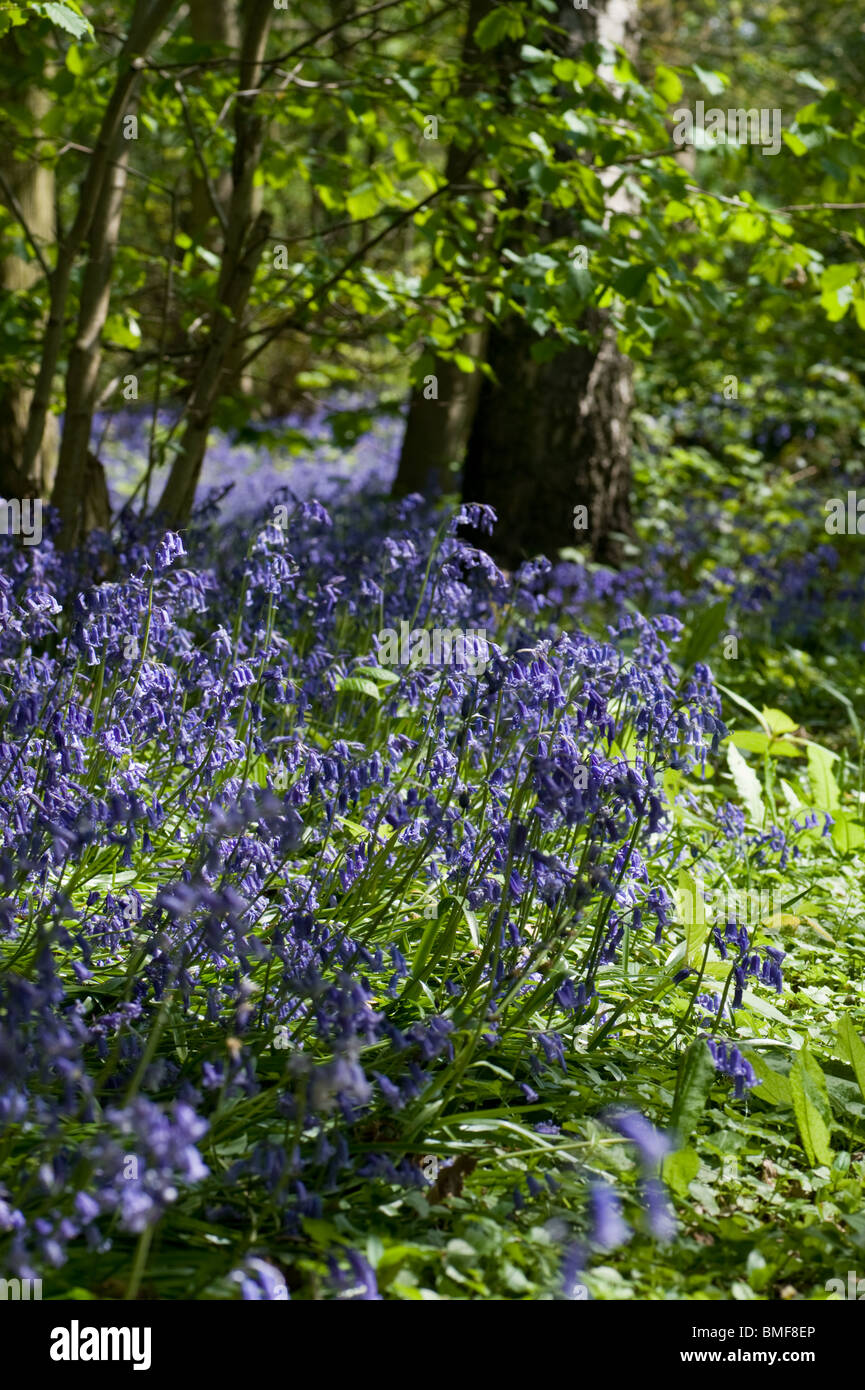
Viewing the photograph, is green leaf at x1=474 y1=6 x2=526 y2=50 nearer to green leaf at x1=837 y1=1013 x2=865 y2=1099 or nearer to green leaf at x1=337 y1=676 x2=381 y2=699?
green leaf at x1=337 y1=676 x2=381 y2=699

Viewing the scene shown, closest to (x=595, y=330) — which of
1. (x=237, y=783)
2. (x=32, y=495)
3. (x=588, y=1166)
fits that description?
(x=32, y=495)

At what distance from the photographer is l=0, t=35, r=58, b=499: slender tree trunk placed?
5.70 metres

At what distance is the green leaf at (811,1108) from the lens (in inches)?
93.5

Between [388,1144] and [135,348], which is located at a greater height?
[135,348]

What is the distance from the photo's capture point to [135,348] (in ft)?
18.2

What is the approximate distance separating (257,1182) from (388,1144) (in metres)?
0.22

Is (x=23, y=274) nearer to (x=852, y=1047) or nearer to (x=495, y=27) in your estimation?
(x=495, y=27)

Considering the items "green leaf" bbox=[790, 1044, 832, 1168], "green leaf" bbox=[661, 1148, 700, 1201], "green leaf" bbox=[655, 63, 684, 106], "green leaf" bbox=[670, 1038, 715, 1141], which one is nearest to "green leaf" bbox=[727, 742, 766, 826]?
"green leaf" bbox=[790, 1044, 832, 1168]

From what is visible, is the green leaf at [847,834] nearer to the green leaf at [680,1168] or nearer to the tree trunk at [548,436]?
the green leaf at [680,1168]

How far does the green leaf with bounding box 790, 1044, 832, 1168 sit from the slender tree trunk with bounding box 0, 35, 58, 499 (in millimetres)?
4067

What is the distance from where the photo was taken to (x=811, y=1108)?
2.39 metres

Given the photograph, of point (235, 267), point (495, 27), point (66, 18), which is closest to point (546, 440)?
point (235, 267)
